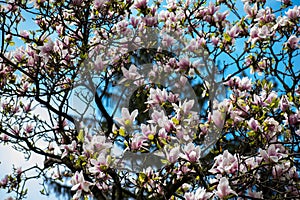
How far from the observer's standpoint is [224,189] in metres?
1.68

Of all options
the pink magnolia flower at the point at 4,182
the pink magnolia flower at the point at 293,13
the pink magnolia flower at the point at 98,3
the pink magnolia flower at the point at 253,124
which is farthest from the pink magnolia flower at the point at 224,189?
the pink magnolia flower at the point at 4,182

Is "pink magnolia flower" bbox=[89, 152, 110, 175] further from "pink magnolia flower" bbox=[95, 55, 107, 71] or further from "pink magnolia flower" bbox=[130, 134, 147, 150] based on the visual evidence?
"pink magnolia flower" bbox=[95, 55, 107, 71]

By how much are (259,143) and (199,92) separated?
2.59 ft

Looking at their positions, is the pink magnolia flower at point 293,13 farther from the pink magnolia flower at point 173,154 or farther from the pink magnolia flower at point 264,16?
the pink magnolia flower at point 173,154

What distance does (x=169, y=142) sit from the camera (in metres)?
2.00

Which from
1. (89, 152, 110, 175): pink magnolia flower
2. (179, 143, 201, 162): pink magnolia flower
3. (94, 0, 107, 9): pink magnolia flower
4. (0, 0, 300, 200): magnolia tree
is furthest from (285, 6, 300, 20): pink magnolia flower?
(89, 152, 110, 175): pink magnolia flower

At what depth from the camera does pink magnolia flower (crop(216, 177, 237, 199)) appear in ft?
5.45

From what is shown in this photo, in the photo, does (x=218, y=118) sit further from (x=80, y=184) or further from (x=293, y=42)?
(x=293, y=42)

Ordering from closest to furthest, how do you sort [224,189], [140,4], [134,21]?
1. [224,189]
2. [140,4]
3. [134,21]

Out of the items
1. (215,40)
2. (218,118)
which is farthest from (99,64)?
(218,118)

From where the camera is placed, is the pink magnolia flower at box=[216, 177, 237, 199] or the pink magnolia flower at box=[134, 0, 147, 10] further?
the pink magnolia flower at box=[134, 0, 147, 10]

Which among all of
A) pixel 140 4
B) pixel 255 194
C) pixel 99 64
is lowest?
pixel 255 194

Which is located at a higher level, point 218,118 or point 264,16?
point 264,16

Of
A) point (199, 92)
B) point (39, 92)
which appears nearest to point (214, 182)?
point (199, 92)
